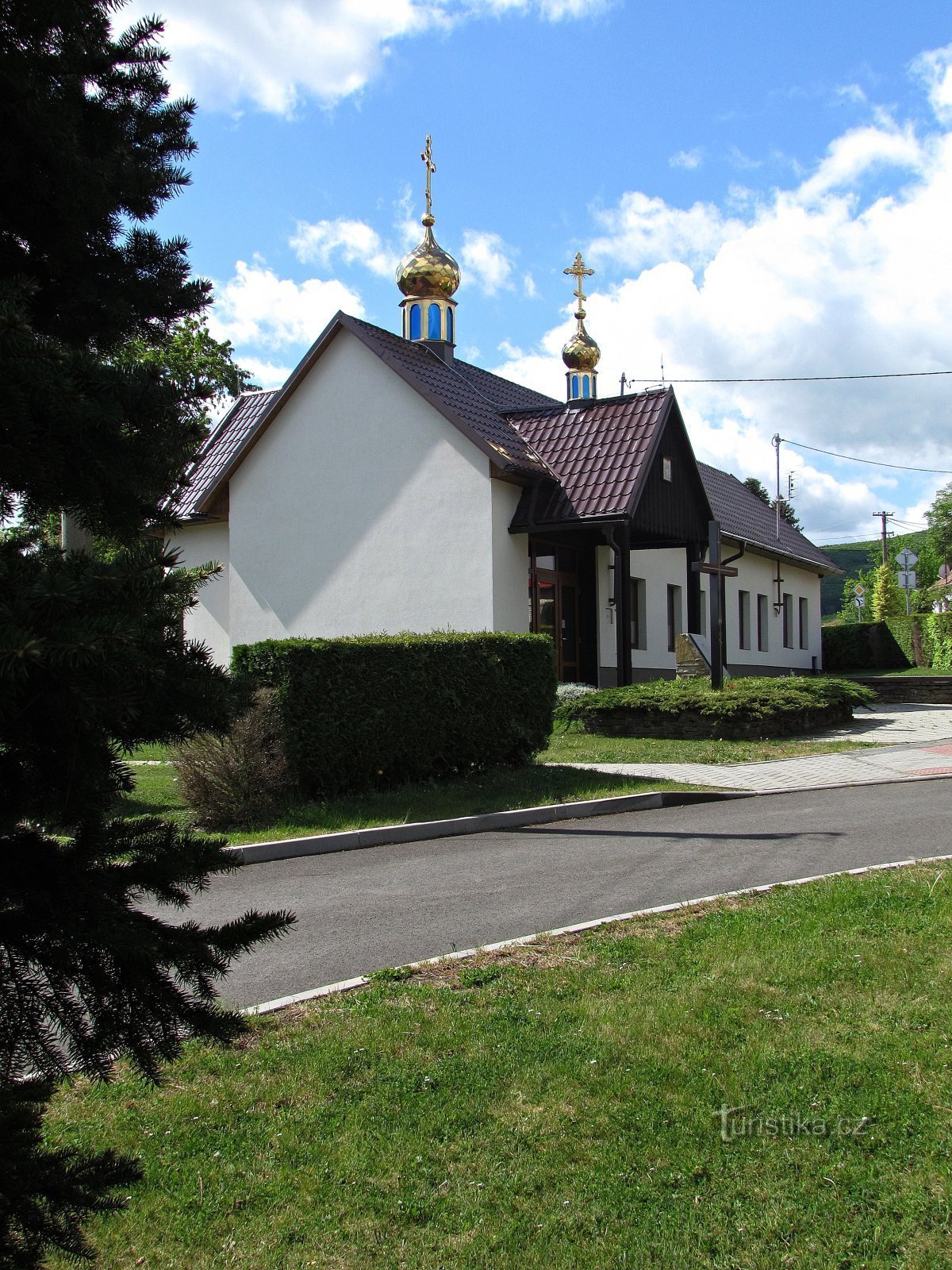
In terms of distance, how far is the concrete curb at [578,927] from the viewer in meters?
4.94

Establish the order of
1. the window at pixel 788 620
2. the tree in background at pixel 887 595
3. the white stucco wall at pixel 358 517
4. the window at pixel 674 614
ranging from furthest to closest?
the tree in background at pixel 887 595, the window at pixel 788 620, the window at pixel 674 614, the white stucco wall at pixel 358 517

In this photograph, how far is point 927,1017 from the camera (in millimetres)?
4223

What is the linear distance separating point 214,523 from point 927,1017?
24.8 m

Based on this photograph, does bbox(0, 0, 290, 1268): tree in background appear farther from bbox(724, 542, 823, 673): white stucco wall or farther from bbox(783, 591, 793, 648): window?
bbox(783, 591, 793, 648): window

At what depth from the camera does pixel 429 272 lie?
2653 cm

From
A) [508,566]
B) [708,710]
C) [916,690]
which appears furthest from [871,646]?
[708,710]

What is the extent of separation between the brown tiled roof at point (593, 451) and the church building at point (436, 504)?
43mm

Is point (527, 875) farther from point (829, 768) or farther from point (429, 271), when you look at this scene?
point (429, 271)

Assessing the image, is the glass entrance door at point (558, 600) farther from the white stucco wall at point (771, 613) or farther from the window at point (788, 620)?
the window at point (788, 620)

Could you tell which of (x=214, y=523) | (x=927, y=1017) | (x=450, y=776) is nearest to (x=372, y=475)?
(x=214, y=523)

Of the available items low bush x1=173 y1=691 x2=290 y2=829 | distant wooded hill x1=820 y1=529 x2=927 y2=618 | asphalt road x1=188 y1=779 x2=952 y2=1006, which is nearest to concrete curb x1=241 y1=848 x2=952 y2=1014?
asphalt road x1=188 y1=779 x2=952 y2=1006

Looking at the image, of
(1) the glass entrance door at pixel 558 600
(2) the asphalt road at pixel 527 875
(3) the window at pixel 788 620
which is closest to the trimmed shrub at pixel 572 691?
(1) the glass entrance door at pixel 558 600

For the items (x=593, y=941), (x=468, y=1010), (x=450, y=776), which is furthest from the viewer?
(x=450, y=776)

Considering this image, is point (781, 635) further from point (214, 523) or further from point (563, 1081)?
point (563, 1081)
